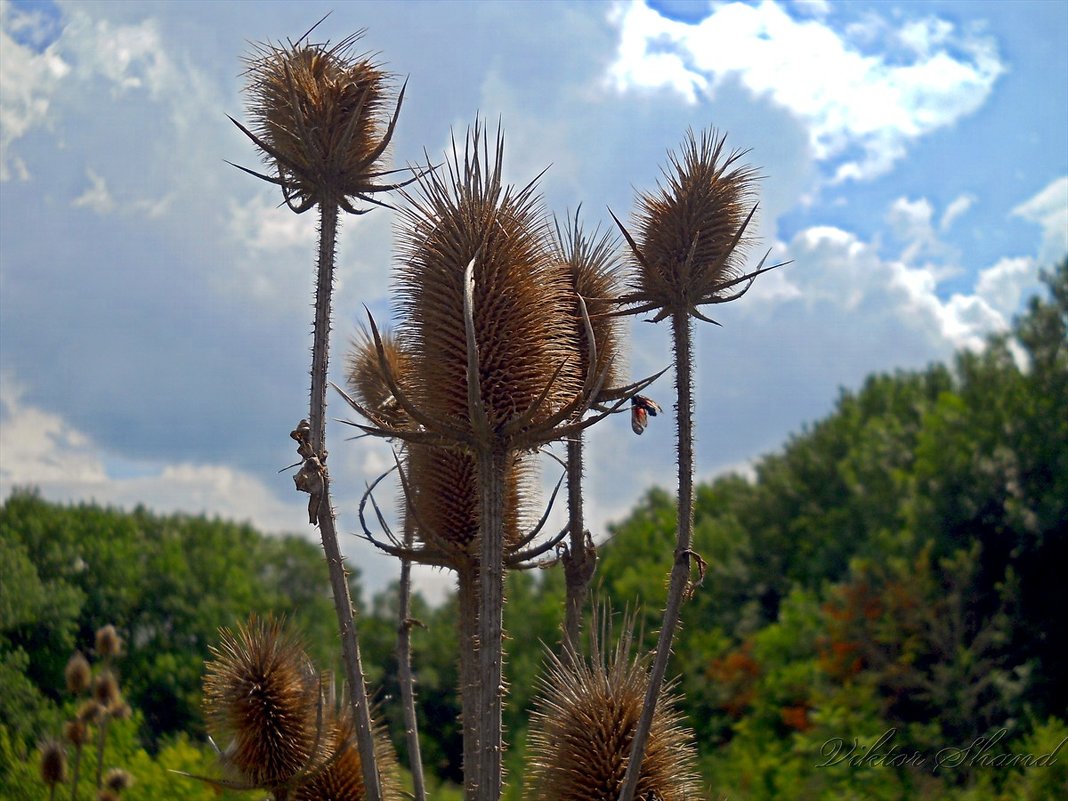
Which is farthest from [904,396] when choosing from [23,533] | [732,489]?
[23,533]

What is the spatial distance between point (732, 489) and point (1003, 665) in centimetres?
2074

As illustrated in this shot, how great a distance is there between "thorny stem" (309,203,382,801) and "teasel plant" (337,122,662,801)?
0.18 meters

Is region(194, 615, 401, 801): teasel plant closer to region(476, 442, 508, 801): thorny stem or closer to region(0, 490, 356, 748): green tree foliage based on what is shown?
region(476, 442, 508, 801): thorny stem

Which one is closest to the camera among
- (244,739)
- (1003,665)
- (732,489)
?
(244,739)

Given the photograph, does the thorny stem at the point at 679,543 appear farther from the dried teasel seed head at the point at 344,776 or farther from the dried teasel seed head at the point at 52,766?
the dried teasel seed head at the point at 52,766

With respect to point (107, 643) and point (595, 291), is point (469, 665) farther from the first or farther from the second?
point (107, 643)

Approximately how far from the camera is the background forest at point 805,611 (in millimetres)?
15211

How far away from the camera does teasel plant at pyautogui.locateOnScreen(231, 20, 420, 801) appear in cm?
395

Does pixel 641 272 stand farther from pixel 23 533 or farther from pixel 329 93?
pixel 23 533

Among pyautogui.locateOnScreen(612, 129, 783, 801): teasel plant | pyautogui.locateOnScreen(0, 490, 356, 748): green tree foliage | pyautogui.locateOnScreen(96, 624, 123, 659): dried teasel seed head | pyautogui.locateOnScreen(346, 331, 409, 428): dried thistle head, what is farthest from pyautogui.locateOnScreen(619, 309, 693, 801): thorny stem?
pyautogui.locateOnScreen(96, 624, 123, 659): dried teasel seed head

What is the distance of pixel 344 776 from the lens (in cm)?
498

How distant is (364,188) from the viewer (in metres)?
4.28

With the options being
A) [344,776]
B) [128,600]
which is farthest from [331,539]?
[128,600]

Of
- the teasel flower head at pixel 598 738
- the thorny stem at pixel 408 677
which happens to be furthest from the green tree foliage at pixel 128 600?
the teasel flower head at pixel 598 738
